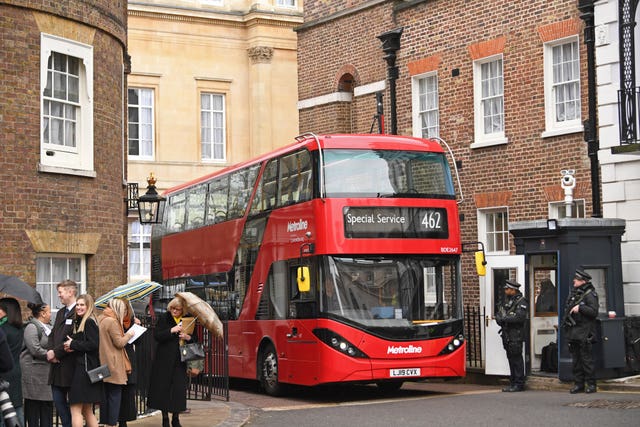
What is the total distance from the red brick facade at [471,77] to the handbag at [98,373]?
12129 millimetres

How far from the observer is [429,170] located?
65.6 ft

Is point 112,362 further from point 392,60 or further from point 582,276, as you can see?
point 392,60

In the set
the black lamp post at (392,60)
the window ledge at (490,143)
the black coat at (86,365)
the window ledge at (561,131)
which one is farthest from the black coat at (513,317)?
the black lamp post at (392,60)

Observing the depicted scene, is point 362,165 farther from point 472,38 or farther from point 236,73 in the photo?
point 236,73

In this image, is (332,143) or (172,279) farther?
(172,279)

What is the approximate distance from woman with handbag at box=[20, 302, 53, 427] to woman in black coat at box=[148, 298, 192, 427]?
1.27 m

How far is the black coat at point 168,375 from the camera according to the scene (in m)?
14.3

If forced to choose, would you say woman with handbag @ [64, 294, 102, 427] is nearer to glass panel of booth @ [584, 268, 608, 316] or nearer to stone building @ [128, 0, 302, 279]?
glass panel of booth @ [584, 268, 608, 316]

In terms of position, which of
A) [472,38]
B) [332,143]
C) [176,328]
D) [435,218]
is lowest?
[176,328]

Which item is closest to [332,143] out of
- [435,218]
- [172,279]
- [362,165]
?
[362,165]

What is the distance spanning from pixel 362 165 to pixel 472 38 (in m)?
7.43

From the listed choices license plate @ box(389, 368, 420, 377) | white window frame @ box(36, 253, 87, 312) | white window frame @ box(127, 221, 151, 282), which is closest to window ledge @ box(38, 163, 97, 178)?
white window frame @ box(36, 253, 87, 312)

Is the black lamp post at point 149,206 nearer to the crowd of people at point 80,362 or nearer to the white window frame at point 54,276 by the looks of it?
the white window frame at point 54,276

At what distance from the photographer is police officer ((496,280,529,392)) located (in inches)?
778
